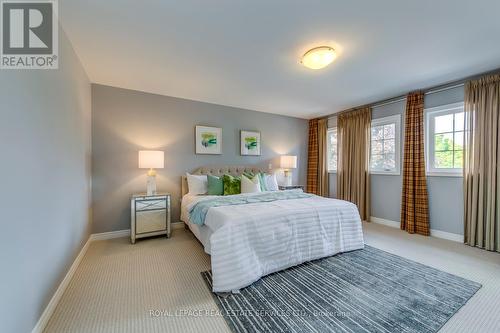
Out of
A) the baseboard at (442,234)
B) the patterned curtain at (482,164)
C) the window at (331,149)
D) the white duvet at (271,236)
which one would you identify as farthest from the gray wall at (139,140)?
the patterned curtain at (482,164)

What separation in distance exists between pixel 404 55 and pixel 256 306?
3130 millimetres

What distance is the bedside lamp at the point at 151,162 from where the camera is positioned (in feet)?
10.6

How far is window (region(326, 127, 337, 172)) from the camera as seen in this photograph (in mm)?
5117

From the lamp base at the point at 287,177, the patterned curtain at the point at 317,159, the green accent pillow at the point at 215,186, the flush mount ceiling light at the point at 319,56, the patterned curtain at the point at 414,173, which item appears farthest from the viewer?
the patterned curtain at the point at 317,159

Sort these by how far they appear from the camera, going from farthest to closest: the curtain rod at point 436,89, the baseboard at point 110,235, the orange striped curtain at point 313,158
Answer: the orange striped curtain at point 313,158, the baseboard at point 110,235, the curtain rod at point 436,89

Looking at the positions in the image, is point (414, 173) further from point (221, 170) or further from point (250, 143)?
point (221, 170)

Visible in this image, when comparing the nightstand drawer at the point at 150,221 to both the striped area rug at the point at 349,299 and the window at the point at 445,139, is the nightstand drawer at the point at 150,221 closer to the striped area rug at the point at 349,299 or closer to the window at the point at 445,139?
the striped area rug at the point at 349,299

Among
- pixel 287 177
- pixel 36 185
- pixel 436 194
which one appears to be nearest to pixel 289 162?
pixel 287 177

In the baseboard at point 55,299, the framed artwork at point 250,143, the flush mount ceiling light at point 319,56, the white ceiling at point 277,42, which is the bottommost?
the baseboard at point 55,299

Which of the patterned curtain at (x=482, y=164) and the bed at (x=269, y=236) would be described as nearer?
the bed at (x=269, y=236)

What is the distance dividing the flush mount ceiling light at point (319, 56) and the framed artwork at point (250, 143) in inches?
92.9

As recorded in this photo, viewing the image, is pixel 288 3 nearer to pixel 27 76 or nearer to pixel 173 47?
pixel 173 47

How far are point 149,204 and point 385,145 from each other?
177 inches

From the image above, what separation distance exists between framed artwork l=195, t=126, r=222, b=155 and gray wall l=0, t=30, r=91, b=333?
76.0 inches
